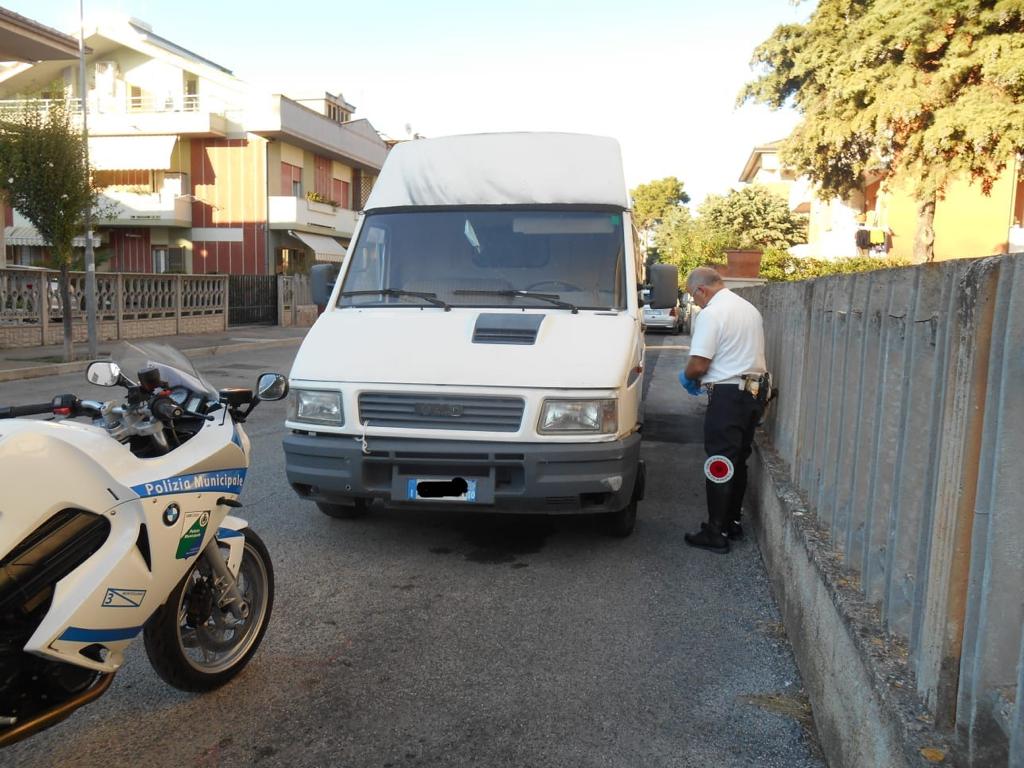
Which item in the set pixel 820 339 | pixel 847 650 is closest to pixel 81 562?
pixel 847 650

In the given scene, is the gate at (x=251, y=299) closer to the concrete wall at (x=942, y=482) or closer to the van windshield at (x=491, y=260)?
the van windshield at (x=491, y=260)

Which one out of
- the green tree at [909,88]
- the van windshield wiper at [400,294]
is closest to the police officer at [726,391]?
the van windshield wiper at [400,294]

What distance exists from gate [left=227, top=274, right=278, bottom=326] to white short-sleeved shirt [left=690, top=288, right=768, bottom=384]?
80.2ft

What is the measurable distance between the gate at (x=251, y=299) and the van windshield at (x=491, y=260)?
22851 mm

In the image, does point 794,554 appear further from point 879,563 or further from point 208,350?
point 208,350

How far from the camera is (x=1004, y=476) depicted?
2.10 meters

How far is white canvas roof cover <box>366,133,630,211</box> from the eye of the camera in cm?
667

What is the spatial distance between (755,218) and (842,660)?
48418 mm

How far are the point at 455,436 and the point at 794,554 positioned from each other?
1.91m

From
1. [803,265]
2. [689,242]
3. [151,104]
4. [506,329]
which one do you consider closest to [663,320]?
[803,265]

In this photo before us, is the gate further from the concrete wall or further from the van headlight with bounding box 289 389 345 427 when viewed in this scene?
the concrete wall

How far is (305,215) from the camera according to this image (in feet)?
125

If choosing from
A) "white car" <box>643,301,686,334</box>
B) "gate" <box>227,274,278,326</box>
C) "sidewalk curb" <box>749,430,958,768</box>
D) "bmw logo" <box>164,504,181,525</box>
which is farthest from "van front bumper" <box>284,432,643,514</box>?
"white car" <box>643,301,686,334</box>

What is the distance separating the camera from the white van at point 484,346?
203 inches
